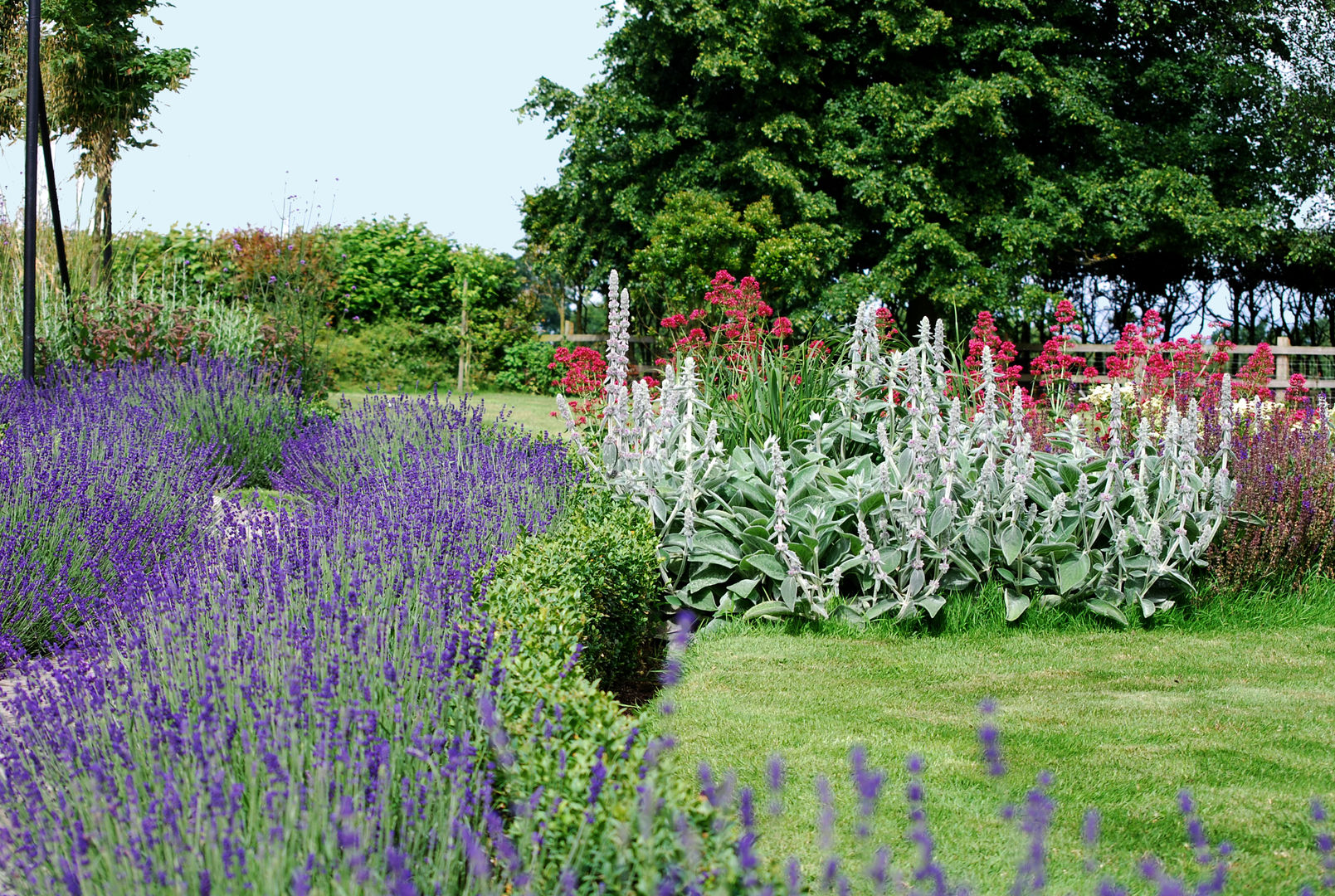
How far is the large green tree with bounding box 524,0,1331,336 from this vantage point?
56.3 ft

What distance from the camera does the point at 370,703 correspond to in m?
2.25

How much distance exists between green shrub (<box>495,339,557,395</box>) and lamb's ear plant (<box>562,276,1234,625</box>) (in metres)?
14.5

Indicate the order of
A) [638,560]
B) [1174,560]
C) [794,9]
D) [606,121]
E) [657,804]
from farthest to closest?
[606,121] → [794,9] → [1174,560] → [638,560] → [657,804]

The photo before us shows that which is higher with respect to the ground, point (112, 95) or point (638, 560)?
point (112, 95)

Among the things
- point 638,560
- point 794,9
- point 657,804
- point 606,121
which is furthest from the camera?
point 606,121

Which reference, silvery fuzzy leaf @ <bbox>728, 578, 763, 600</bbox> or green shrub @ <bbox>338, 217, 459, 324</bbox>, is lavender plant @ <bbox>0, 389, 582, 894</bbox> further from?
green shrub @ <bbox>338, 217, 459, 324</bbox>

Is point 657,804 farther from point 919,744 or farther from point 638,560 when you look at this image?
point 638,560

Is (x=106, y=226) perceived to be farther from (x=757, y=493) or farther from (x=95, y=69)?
(x=757, y=493)

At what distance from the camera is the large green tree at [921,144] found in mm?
17156

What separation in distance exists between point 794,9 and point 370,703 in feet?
54.4

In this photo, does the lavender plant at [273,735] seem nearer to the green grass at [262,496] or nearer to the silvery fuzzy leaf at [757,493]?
the silvery fuzzy leaf at [757,493]

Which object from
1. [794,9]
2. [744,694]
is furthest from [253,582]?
[794,9]

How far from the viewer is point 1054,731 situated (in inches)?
139

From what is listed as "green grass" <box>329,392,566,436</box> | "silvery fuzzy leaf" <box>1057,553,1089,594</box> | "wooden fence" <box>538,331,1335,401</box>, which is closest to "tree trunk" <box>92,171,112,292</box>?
"green grass" <box>329,392,566,436</box>
